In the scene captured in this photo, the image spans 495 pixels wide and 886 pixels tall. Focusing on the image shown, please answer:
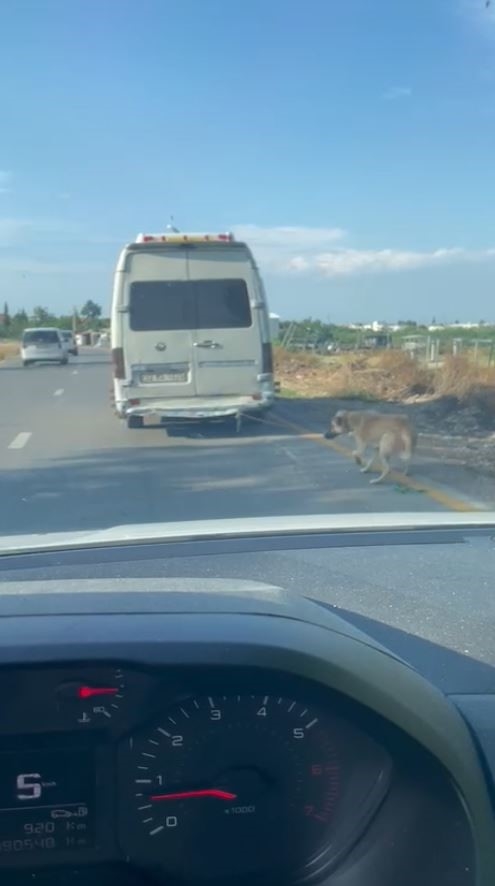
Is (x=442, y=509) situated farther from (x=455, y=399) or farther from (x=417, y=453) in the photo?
(x=455, y=399)

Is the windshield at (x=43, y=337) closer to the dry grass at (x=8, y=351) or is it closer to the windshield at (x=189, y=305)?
the dry grass at (x=8, y=351)

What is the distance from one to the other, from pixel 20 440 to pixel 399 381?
12.8 m

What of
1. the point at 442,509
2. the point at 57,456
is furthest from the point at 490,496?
the point at 57,456

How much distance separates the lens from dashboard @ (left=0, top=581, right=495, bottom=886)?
2.25 m

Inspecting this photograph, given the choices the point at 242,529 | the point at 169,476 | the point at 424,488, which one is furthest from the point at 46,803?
the point at 169,476

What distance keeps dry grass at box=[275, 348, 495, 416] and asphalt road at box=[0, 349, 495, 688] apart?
12.0 feet

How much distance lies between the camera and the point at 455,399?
23547mm

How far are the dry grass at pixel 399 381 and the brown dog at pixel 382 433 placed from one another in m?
9.41

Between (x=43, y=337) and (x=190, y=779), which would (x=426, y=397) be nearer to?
(x=190, y=779)

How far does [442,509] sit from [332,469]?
313cm

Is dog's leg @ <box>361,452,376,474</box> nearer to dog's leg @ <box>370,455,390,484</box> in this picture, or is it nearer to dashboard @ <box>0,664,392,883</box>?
dog's leg @ <box>370,455,390,484</box>

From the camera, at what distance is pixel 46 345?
48.8m

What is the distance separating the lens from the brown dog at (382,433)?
1237 cm

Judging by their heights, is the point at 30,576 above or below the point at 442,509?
above
